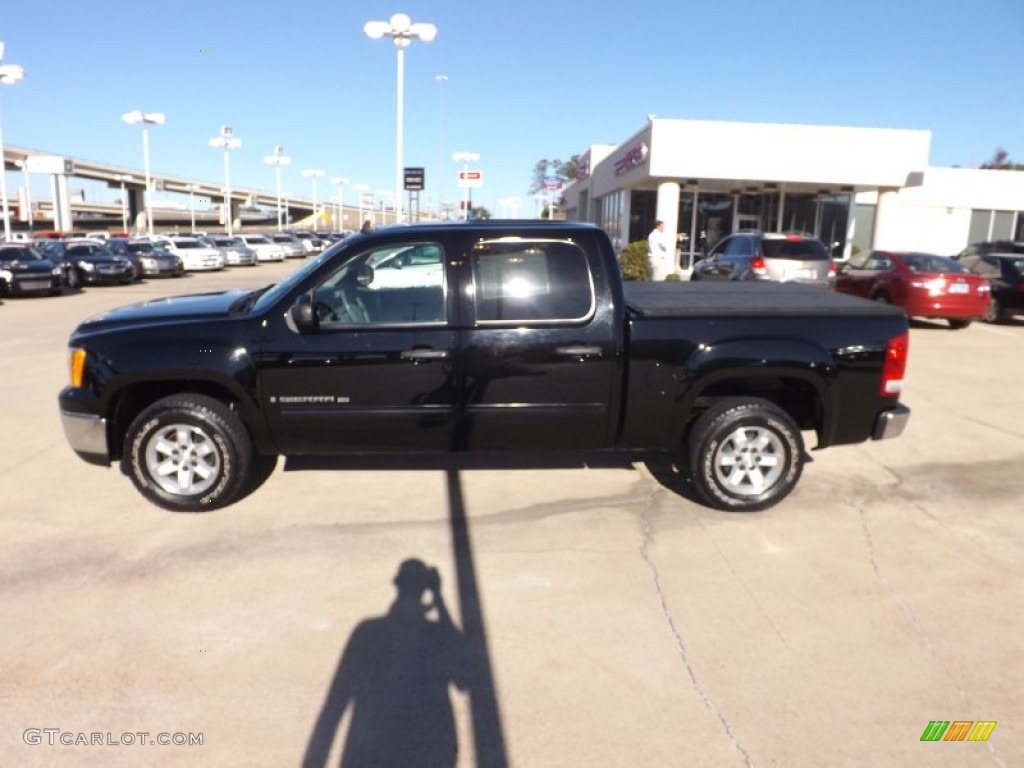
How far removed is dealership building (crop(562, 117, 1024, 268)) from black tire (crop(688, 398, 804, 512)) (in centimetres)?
2225

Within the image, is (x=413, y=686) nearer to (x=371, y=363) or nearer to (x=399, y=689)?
(x=399, y=689)

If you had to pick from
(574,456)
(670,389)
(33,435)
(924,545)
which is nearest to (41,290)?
(33,435)

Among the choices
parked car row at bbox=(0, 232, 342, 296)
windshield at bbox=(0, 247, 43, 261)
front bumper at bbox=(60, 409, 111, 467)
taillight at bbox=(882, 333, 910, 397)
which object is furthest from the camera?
windshield at bbox=(0, 247, 43, 261)

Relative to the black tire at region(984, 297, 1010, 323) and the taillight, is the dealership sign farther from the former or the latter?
the taillight

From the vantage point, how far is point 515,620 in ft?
12.4

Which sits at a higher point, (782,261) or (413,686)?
(782,261)

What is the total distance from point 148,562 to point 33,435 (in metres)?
3.39

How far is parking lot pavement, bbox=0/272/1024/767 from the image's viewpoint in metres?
2.96

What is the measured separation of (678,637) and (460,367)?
6.86 ft

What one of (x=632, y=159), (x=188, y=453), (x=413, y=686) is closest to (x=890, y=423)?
(x=413, y=686)

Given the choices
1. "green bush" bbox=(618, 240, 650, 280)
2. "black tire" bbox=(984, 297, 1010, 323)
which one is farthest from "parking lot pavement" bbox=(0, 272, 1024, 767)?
"green bush" bbox=(618, 240, 650, 280)

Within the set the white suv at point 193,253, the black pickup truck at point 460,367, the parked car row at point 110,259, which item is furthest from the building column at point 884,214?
the black pickup truck at point 460,367

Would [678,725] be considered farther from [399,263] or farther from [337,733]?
[399,263]

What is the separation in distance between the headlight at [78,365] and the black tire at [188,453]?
1.39 feet
